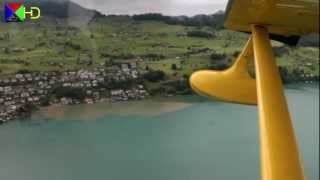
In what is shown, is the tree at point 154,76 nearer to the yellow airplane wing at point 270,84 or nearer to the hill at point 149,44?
the hill at point 149,44

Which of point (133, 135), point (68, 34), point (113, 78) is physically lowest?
point (133, 135)

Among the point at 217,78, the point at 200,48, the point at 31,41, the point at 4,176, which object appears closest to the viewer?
the point at 217,78

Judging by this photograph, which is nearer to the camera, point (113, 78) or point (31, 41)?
point (31, 41)

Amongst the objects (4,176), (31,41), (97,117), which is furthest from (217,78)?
(97,117)

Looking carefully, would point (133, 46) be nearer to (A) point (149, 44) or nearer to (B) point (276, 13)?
(A) point (149, 44)

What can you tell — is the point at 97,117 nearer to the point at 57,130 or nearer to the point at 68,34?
the point at 57,130

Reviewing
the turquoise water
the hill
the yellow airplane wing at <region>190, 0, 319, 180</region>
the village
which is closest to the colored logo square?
the village
